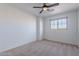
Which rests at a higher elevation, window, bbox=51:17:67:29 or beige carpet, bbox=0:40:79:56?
window, bbox=51:17:67:29

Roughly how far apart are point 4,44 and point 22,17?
2031 millimetres

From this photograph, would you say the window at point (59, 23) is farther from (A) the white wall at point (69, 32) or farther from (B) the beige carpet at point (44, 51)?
(B) the beige carpet at point (44, 51)

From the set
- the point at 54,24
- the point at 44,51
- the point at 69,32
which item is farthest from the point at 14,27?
the point at 69,32

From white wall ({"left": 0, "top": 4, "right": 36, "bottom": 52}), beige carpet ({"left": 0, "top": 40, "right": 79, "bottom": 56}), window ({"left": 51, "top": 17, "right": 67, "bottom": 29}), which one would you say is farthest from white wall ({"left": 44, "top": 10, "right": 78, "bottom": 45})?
white wall ({"left": 0, "top": 4, "right": 36, "bottom": 52})

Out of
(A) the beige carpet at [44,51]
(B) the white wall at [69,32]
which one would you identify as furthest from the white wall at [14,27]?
(B) the white wall at [69,32]

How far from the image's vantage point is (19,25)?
4.44m

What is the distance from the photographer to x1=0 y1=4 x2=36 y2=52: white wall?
3.43m

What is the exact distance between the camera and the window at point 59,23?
5.28m

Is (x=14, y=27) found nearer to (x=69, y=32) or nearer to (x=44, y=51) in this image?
(x=44, y=51)

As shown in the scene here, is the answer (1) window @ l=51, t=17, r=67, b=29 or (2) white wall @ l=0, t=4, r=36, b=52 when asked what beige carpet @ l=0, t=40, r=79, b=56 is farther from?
(1) window @ l=51, t=17, r=67, b=29

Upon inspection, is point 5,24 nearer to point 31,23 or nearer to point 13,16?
point 13,16

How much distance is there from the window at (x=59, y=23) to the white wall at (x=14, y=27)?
1.82 metres

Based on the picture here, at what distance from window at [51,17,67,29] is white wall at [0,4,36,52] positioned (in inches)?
71.8

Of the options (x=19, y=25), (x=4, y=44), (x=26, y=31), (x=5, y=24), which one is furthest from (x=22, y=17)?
(x=4, y=44)
